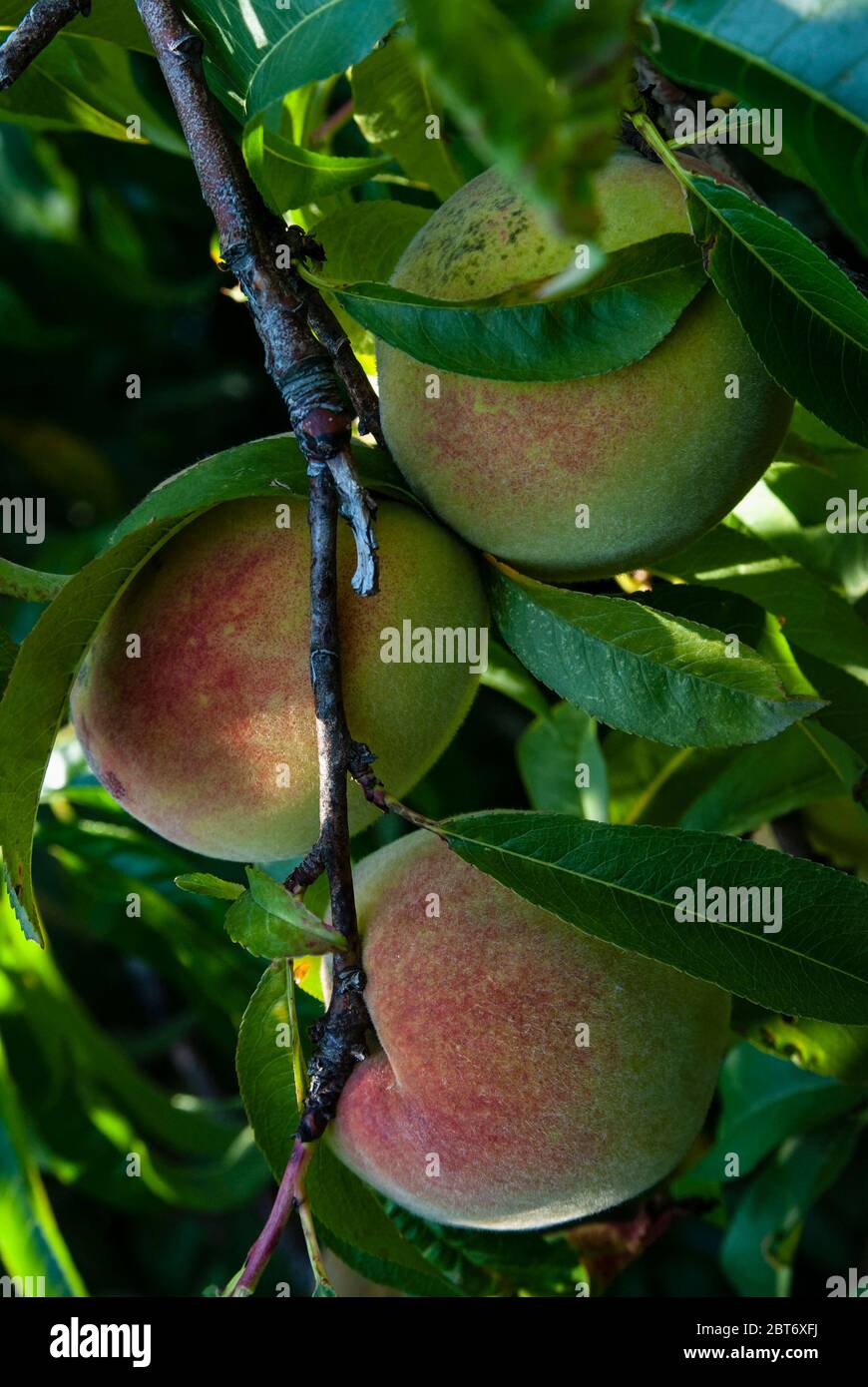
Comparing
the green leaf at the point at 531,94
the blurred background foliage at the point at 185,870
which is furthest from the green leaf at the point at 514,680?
the green leaf at the point at 531,94

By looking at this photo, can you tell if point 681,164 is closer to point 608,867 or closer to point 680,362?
point 680,362

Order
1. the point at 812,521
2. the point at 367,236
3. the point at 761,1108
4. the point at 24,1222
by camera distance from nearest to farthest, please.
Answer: the point at 367,236
the point at 812,521
the point at 24,1222
the point at 761,1108

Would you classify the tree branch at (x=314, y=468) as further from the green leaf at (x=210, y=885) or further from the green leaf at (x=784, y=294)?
the green leaf at (x=784, y=294)

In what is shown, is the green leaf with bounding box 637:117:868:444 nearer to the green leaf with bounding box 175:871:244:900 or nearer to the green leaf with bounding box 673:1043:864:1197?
the green leaf with bounding box 175:871:244:900

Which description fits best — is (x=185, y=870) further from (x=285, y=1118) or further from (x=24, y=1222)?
(x=285, y=1118)

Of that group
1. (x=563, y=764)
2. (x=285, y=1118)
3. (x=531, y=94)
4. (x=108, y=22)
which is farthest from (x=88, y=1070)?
(x=531, y=94)

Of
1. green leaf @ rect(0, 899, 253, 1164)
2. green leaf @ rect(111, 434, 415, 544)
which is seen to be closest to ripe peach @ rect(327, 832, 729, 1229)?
green leaf @ rect(111, 434, 415, 544)
